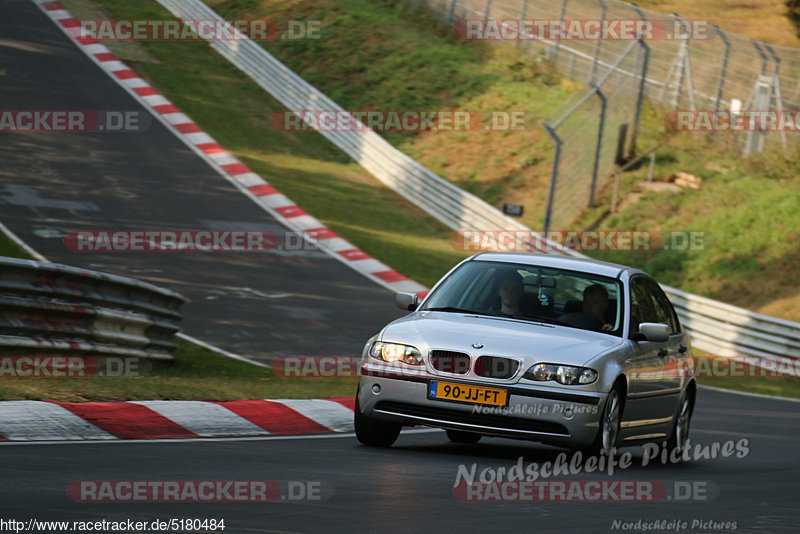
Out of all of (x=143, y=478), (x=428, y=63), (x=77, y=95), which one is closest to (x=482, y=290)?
(x=143, y=478)

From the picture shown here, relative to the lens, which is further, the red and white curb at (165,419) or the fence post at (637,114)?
the fence post at (637,114)

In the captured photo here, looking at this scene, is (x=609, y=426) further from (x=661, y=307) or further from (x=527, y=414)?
(x=661, y=307)

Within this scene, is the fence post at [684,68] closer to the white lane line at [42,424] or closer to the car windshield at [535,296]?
the car windshield at [535,296]

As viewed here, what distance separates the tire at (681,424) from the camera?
10320 millimetres

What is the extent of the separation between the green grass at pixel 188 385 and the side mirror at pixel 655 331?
137 inches

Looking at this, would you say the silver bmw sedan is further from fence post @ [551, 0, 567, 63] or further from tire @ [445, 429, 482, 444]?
fence post @ [551, 0, 567, 63]

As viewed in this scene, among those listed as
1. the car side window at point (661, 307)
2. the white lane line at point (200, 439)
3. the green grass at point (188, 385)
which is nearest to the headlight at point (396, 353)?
the white lane line at point (200, 439)

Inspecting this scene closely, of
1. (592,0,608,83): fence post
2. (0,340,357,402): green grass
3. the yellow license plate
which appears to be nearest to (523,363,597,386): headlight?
the yellow license plate

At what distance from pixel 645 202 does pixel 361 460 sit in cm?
2237

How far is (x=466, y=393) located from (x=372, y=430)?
877 mm

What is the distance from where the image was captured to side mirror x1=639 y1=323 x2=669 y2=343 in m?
9.00

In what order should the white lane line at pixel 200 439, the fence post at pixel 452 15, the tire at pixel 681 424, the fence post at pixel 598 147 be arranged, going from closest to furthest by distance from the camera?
the white lane line at pixel 200 439
the tire at pixel 681 424
the fence post at pixel 598 147
the fence post at pixel 452 15

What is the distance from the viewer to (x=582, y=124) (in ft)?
91.2

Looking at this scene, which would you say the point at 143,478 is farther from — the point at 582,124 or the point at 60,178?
the point at 582,124
